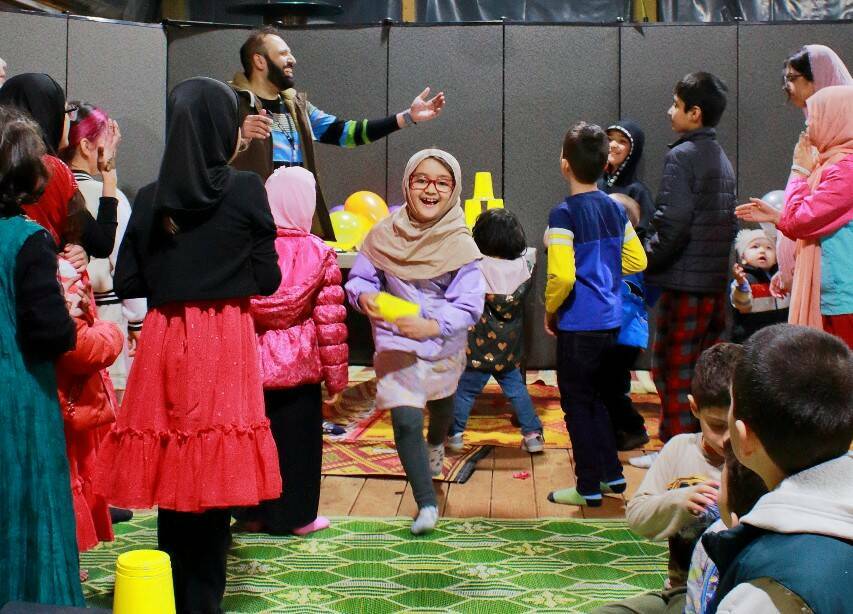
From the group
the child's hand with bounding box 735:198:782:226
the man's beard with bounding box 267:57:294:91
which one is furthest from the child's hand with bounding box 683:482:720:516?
the man's beard with bounding box 267:57:294:91

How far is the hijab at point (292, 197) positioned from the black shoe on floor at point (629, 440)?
1983 millimetres

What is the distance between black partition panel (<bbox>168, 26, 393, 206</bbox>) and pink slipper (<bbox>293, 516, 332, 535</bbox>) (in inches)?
146

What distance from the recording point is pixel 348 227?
633 centimetres

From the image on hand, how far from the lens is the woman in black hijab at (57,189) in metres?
2.99

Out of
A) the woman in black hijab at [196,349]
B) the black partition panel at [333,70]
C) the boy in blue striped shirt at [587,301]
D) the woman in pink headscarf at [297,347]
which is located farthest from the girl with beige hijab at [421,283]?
the black partition panel at [333,70]

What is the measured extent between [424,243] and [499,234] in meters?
1.27

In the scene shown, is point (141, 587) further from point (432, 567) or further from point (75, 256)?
point (432, 567)

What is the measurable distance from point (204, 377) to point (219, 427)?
5.3 inches

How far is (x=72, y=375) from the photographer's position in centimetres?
292

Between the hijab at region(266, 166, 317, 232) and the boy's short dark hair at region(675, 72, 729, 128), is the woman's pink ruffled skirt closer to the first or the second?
the hijab at region(266, 166, 317, 232)

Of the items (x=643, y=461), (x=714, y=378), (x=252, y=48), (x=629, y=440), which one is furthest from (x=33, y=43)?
(x=714, y=378)

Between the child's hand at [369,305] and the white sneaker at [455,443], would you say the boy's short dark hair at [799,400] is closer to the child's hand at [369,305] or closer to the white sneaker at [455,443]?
the child's hand at [369,305]

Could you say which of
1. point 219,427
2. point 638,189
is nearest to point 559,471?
point 638,189

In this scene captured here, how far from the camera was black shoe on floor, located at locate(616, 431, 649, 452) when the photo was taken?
498 cm
